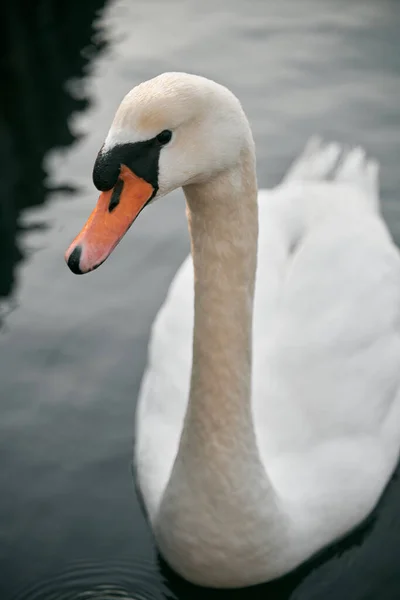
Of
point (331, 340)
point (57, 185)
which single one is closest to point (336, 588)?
point (331, 340)

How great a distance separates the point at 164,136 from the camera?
112 inches

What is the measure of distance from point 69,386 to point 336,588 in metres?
1.63

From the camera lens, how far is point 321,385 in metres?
4.08

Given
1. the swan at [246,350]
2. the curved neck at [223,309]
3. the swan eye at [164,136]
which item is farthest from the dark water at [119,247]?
the swan eye at [164,136]

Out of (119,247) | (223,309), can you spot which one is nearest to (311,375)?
(223,309)

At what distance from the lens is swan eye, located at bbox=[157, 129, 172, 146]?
2.83m

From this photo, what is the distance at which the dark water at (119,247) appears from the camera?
414 cm

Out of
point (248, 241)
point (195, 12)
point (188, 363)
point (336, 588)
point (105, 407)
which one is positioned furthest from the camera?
point (195, 12)

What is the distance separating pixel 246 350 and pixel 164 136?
83cm

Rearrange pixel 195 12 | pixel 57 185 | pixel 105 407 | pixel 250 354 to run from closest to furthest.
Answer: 1. pixel 250 354
2. pixel 105 407
3. pixel 57 185
4. pixel 195 12

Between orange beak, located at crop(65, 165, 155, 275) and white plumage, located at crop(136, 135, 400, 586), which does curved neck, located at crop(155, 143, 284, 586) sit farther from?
orange beak, located at crop(65, 165, 155, 275)

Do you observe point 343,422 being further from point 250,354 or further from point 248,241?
point 248,241

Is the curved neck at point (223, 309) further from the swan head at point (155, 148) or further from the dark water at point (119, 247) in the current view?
the dark water at point (119, 247)

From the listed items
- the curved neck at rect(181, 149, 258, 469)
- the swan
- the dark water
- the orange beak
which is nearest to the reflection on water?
the dark water
